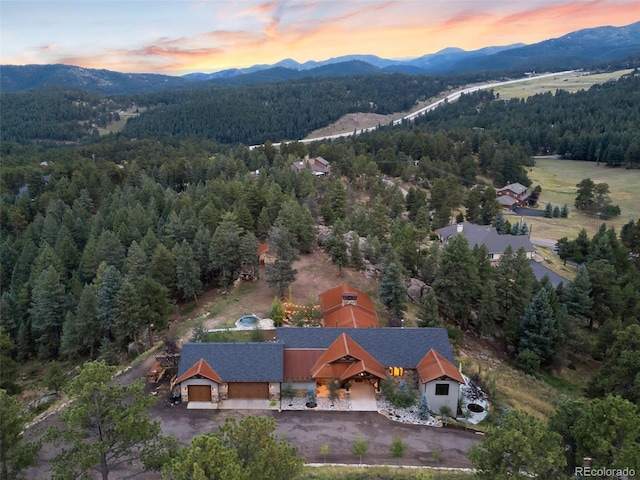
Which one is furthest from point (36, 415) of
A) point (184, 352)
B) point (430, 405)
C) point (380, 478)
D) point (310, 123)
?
point (310, 123)

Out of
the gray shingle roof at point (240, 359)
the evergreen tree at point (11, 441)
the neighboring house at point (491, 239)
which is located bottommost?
the neighboring house at point (491, 239)

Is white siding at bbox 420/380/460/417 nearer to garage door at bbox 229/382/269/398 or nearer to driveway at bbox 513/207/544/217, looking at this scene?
garage door at bbox 229/382/269/398

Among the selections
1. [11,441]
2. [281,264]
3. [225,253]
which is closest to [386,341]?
[281,264]

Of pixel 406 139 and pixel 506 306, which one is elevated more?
pixel 406 139

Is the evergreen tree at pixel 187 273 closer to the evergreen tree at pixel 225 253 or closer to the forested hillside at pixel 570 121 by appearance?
the evergreen tree at pixel 225 253

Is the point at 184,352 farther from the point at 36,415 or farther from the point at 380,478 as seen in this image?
the point at 380,478

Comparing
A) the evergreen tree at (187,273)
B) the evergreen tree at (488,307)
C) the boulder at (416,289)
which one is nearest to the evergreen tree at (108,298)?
the evergreen tree at (187,273)

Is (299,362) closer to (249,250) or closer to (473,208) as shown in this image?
(249,250)
